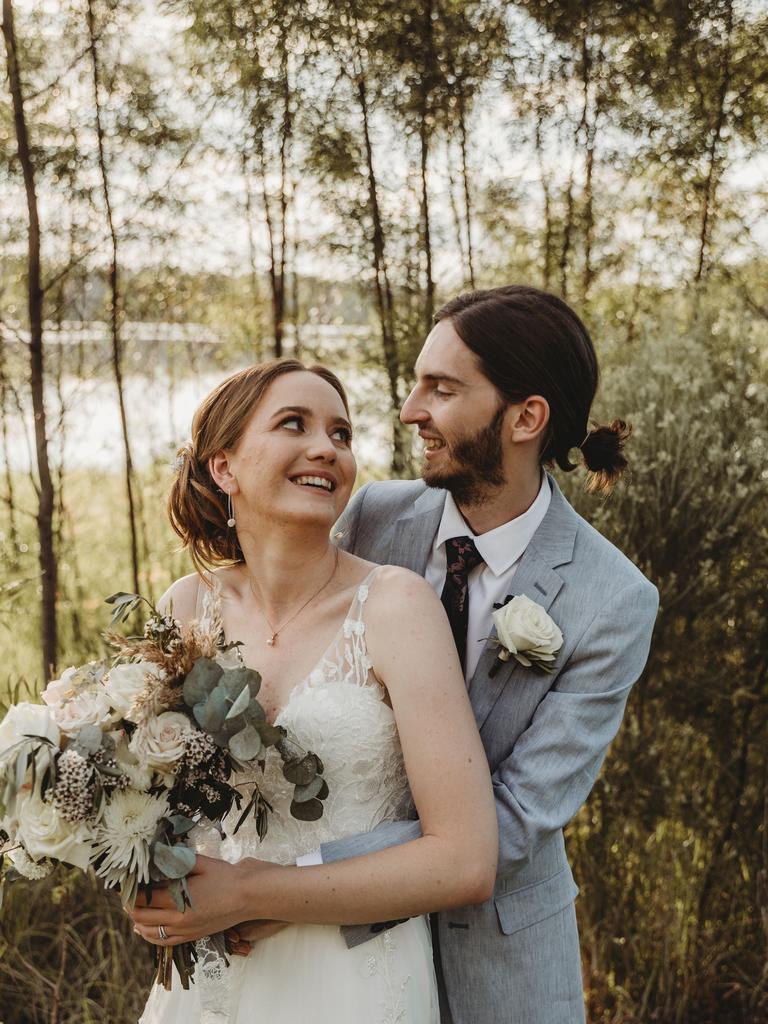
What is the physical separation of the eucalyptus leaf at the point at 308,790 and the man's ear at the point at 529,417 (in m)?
0.95

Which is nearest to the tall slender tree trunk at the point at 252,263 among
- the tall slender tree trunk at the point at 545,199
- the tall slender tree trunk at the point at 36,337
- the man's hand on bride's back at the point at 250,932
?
the tall slender tree trunk at the point at 36,337

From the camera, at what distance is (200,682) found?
154cm

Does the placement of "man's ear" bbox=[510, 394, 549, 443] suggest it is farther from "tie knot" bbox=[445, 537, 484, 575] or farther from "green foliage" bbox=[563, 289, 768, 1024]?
"green foliage" bbox=[563, 289, 768, 1024]

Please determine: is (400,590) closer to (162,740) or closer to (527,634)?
(527,634)

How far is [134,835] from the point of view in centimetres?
149

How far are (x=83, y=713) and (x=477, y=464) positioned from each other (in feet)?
3.47

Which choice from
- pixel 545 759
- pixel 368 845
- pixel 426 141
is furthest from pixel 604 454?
pixel 426 141

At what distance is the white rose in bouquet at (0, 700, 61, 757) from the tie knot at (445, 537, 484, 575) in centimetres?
100

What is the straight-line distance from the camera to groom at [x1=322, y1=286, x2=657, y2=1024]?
1.96 metres

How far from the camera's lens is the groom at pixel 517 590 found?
6.42 feet

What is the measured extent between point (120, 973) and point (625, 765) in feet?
6.44

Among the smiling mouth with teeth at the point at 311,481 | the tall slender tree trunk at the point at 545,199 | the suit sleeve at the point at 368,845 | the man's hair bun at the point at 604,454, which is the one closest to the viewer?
the suit sleeve at the point at 368,845

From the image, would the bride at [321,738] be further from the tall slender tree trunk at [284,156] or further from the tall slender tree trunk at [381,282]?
the tall slender tree trunk at [284,156]

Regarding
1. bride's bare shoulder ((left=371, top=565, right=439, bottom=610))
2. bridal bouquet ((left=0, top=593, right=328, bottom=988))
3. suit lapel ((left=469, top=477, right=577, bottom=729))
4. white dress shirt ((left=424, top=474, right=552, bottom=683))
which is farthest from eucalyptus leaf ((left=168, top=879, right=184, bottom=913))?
white dress shirt ((left=424, top=474, right=552, bottom=683))
